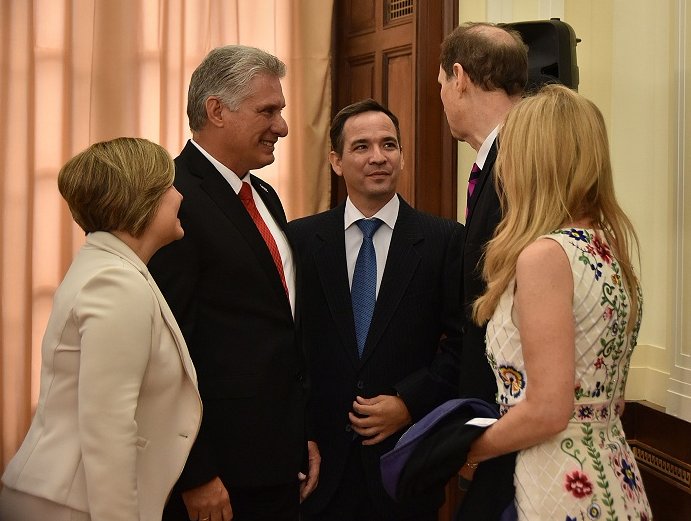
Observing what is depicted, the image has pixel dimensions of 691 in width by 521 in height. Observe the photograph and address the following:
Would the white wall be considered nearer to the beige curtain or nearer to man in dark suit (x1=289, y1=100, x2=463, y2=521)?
the beige curtain

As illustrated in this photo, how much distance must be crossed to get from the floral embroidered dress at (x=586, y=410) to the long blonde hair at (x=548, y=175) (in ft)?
0.14

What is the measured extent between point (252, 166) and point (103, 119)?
217cm

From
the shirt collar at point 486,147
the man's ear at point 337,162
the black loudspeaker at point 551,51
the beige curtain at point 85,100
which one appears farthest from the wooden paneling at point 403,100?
the shirt collar at point 486,147

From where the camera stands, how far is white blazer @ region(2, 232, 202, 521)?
5.93 ft

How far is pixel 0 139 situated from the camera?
4.17 m

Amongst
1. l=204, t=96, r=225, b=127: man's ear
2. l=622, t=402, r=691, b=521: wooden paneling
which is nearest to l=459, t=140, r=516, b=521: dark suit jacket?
l=204, t=96, r=225, b=127: man's ear

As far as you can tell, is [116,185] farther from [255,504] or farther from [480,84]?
[480,84]

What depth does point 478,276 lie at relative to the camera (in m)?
2.24

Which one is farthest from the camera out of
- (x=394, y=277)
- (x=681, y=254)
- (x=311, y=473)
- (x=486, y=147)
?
(x=681, y=254)

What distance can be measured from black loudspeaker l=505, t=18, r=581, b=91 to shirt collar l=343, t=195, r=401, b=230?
3.09ft

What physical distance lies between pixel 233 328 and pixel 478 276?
0.65 metres

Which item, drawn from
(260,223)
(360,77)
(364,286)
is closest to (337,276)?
(364,286)

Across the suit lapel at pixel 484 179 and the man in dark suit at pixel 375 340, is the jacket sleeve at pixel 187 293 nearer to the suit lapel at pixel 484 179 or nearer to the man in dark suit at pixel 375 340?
the man in dark suit at pixel 375 340

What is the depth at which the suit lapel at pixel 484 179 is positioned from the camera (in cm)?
227
